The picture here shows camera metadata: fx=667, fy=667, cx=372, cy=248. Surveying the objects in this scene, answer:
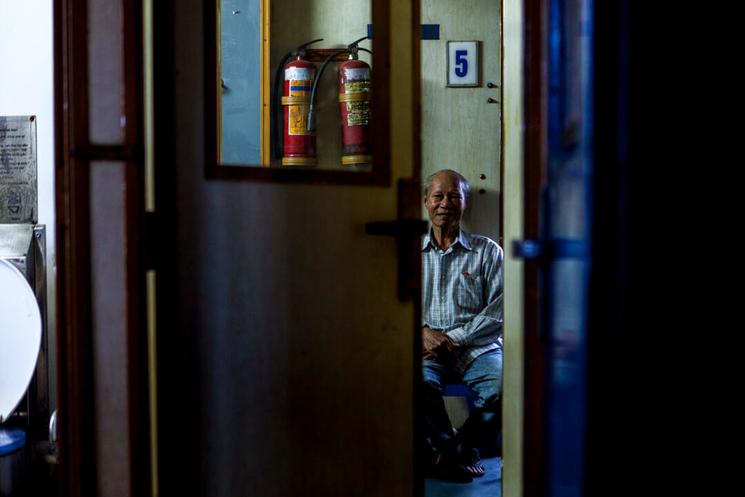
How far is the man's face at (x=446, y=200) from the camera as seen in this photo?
2.92 m

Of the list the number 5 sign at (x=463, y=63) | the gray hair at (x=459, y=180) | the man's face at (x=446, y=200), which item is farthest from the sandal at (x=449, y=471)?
the number 5 sign at (x=463, y=63)

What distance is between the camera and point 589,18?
0.73m

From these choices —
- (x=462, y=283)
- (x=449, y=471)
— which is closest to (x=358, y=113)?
(x=462, y=283)

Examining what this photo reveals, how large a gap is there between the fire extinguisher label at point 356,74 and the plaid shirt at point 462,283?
0.71m

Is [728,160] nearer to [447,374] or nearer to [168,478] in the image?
[168,478]

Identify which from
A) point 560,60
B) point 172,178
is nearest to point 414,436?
point 172,178

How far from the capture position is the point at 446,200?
2.93 meters

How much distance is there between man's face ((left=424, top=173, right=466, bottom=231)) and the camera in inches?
115

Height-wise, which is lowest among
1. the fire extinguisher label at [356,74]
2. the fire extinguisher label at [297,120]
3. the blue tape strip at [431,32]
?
the fire extinguisher label at [297,120]

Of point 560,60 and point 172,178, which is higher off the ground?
point 560,60

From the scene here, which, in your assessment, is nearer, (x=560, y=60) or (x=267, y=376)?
(x=560, y=60)

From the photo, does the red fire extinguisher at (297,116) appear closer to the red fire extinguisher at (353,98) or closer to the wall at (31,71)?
the red fire extinguisher at (353,98)

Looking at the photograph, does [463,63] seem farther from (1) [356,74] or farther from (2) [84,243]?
(2) [84,243]

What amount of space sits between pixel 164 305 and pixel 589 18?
96cm
